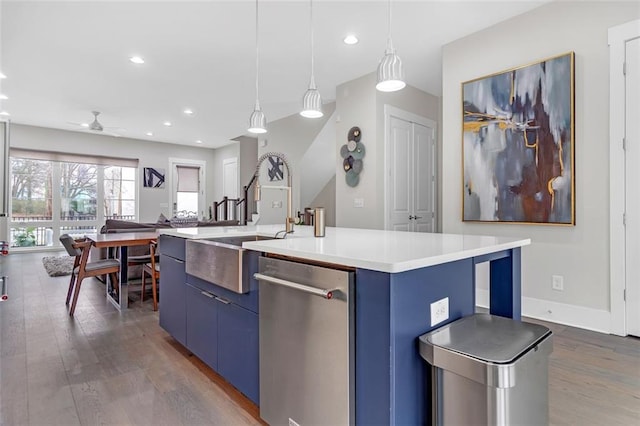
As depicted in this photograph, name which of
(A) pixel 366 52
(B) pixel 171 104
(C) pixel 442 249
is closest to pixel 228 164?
(B) pixel 171 104

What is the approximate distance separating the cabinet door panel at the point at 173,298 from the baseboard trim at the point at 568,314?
2932 mm

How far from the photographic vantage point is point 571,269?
9.37 feet

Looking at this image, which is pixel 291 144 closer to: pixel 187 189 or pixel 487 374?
pixel 187 189

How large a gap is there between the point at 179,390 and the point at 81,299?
263cm

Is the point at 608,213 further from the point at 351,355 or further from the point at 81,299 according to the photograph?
the point at 81,299

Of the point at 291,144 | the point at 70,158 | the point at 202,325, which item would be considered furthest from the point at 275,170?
the point at 202,325

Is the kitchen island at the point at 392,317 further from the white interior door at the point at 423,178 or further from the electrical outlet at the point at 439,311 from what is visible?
the white interior door at the point at 423,178

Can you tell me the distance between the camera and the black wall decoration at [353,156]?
4.59 m

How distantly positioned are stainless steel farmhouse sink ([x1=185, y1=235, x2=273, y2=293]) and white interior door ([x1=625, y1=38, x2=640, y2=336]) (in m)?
2.86

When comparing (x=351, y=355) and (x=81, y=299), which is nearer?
(x=351, y=355)

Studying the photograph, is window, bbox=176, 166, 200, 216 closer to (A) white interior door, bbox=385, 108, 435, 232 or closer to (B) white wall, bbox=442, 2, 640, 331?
(A) white interior door, bbox=385, 108, 435, 232

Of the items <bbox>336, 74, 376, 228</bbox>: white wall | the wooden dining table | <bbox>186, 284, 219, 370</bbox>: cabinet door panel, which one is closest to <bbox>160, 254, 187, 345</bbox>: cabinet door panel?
<bbox>186, 284, 219, 370</bbox>: cabinet door panel

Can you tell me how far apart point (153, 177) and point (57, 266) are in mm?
3983

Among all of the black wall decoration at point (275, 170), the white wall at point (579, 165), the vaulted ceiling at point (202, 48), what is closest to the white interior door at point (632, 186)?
the white wall at point (579, 165)
